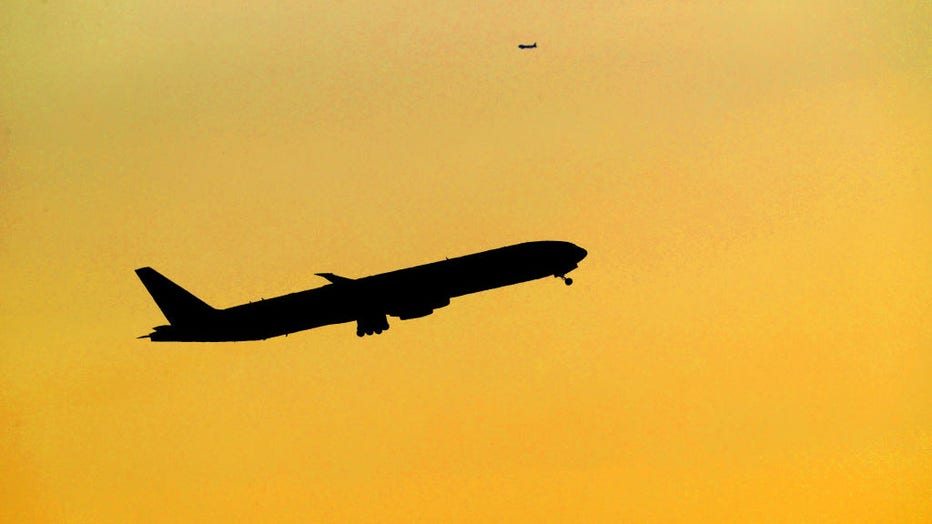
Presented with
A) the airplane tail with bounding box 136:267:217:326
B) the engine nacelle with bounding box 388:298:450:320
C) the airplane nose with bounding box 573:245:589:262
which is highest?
→ the airplane nose with bounding box 573:245:589:262

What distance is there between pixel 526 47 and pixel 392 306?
32328mm

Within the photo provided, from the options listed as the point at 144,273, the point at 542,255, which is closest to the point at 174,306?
the point at 144,273

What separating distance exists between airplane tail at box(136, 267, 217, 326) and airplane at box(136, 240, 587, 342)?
986 millimetres

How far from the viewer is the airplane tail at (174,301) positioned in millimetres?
139250

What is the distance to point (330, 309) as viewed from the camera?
134 metres

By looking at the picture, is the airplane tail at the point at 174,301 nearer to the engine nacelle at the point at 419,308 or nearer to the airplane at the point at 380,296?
the airplane at the point at 380,296

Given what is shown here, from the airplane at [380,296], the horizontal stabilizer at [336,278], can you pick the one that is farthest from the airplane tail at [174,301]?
the horizontal stabilizer at [336,278]

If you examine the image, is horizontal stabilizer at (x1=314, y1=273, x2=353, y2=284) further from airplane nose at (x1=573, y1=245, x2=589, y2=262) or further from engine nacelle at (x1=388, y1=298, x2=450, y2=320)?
airplane nose at (x1=573, y1=245, x2=589, y2=262)

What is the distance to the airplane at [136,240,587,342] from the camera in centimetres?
13025

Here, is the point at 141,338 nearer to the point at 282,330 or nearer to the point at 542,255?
the point at 282,330

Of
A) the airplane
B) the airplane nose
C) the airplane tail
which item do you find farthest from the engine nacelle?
the airplane tail

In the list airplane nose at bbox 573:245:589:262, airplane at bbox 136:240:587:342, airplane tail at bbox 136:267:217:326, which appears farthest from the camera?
airplane tail at bbox 136:267:217:326

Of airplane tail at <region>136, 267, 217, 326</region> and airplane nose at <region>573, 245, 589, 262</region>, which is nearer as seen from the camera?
airplane nose at <region>573, 245, 589, 262</region>

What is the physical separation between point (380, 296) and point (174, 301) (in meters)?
26.0
